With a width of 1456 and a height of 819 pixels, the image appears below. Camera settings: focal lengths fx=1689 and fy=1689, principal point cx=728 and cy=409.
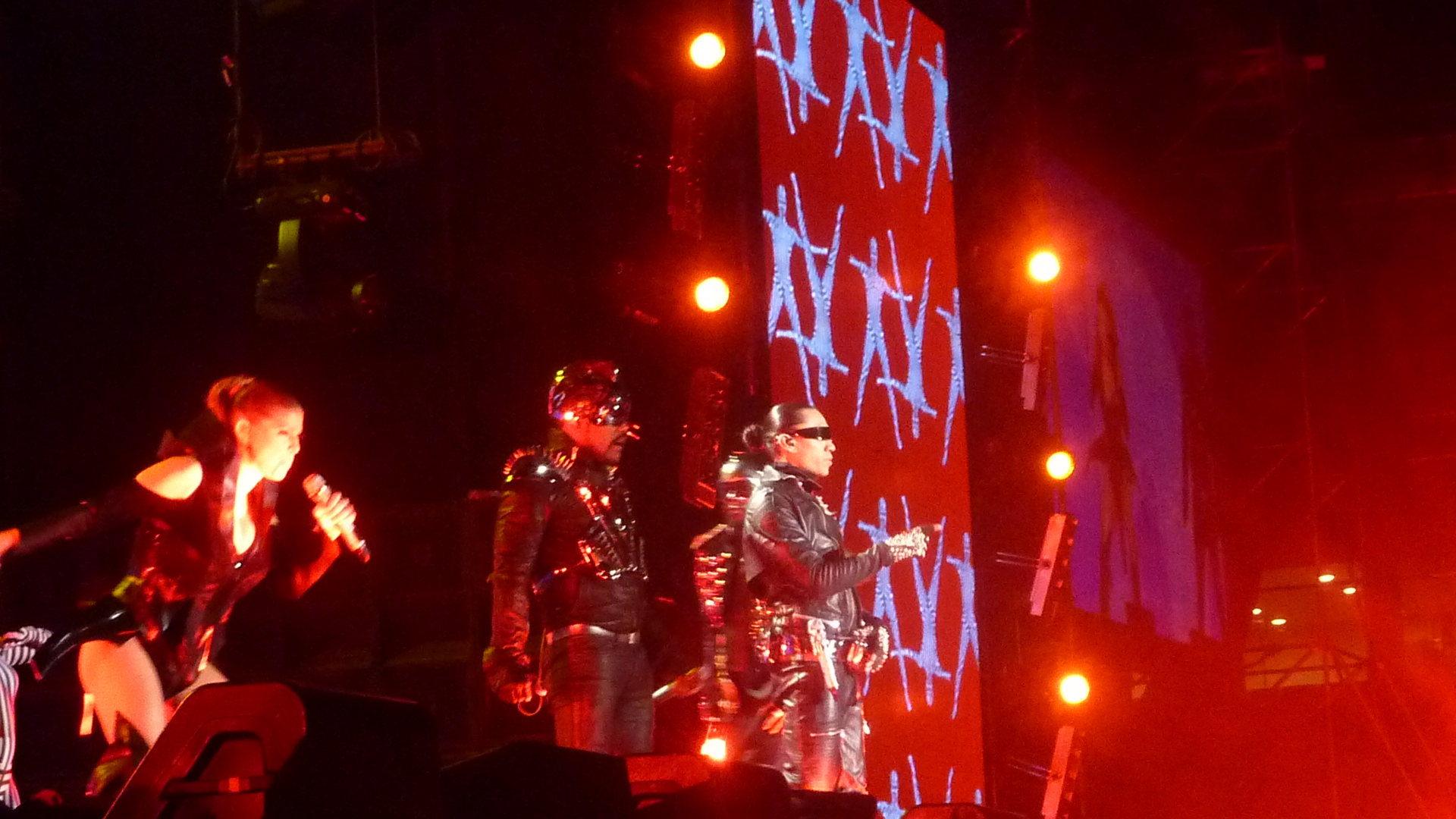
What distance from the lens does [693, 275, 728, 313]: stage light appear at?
598 centimetres

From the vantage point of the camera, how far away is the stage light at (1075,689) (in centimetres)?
775

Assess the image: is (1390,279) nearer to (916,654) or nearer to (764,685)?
(916,654)

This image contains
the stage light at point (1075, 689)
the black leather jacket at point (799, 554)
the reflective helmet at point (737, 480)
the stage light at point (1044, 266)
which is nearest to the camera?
the black leather jacket at point (799, 554)

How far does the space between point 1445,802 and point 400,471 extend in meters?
7.24

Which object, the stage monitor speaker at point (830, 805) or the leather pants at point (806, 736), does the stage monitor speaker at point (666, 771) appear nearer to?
the stage monitor speaker at point (830, 805)

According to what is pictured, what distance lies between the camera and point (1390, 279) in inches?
497

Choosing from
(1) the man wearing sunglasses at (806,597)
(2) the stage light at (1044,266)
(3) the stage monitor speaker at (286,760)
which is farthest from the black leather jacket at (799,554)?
(3) the stage monitor speaker at (286,760)

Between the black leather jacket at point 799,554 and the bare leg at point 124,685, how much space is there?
190 centimetres

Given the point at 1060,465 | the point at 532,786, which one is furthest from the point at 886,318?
the point at 532,786

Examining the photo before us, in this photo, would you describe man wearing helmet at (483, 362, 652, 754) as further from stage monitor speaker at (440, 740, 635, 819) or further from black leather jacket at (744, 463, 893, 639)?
stage monitor speaker at (440, 740, 635, 819)

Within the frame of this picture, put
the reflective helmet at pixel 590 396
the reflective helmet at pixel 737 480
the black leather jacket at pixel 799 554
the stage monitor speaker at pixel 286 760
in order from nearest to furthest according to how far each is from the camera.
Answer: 1. the stage monitor speaker at pixel 286 760
2. the reflective helmet at pixel 590 396
3. the black leather jacket at pixel 799 554
4. the reflective helmet at pixel 737 480

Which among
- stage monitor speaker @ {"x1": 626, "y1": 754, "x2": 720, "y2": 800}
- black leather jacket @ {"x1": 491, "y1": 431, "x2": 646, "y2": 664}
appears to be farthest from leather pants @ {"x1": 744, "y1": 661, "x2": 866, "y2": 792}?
stage monitor speaker @ {"x1": 626, "y1": 754, "x2": 720, "y2": 800}

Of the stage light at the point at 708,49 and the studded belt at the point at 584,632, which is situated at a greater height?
the stage light at the point at 708,49

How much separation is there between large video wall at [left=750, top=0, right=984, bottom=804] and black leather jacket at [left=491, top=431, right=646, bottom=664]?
1.03m
